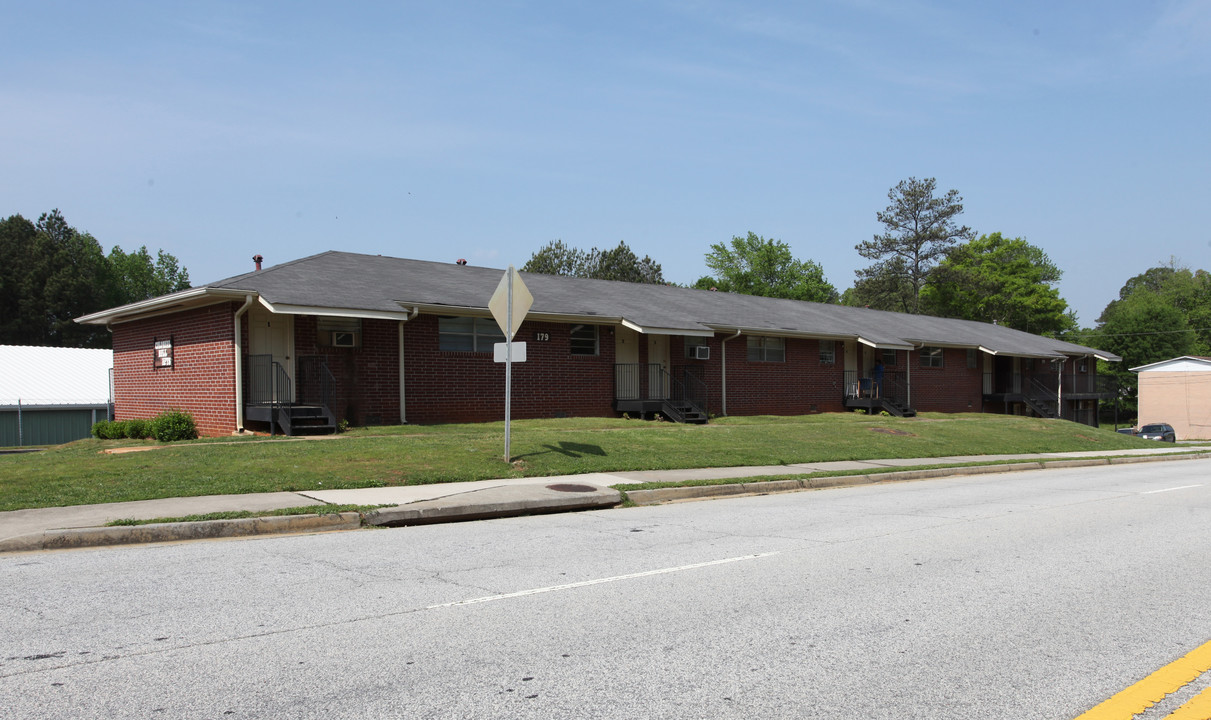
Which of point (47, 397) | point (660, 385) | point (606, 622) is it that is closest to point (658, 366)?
point (660, 385)

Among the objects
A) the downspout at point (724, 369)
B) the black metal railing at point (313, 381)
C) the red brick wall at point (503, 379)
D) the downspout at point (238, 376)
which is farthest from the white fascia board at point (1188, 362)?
the downspout at point (238, 376)

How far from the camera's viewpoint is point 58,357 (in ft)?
141

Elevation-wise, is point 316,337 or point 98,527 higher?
point 316,337

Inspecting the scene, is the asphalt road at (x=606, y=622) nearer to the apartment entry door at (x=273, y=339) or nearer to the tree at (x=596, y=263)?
the apartment entry door at (x=273, y=339)

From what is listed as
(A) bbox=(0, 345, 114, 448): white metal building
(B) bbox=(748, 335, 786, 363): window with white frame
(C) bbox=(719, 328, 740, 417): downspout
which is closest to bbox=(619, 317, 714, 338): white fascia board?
(C) bbox=(719, 328, 740, 417): downspout

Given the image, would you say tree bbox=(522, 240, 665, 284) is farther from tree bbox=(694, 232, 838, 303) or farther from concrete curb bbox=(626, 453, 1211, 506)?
concrete curb bbox=(626, 453, 1211, 506)

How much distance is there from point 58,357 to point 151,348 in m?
25.5

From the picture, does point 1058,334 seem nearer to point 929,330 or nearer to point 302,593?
point 929,330

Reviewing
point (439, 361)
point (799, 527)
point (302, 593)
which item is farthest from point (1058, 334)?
point (302, 593)

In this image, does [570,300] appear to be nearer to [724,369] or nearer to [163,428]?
[724,369]

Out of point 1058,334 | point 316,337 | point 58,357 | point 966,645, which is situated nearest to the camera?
point 966,645

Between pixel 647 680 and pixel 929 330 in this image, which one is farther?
pixel 929 330

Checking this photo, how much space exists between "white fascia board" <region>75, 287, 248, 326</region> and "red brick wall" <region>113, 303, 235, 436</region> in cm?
21

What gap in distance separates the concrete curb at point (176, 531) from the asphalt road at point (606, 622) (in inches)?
13.6
